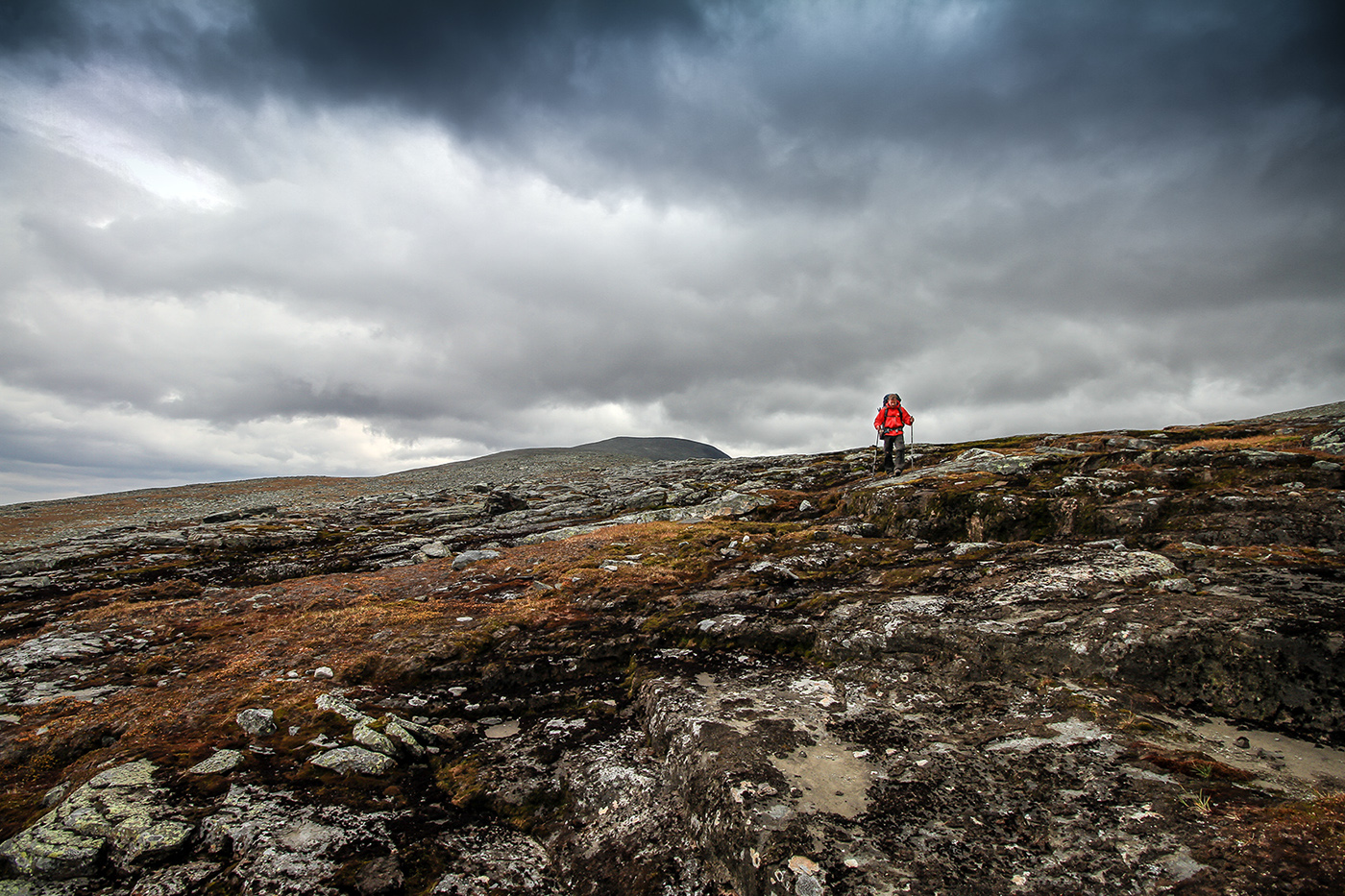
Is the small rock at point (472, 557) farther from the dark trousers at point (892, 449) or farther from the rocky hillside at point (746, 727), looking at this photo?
the dark trousers at point (892, 449)

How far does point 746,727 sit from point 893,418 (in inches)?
1150

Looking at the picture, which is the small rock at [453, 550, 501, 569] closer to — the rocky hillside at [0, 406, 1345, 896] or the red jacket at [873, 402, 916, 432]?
the rocky hillside at [0, 406, 1345, 896]

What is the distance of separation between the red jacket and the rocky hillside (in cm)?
1613

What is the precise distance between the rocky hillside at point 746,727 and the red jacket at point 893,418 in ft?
52.9

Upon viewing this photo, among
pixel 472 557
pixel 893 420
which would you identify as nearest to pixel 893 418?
pixel 893 420

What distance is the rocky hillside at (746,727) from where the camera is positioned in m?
5.64

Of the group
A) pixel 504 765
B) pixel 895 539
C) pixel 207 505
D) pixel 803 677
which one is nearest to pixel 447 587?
pixel 504 765

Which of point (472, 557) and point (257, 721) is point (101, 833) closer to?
point (257, 721)

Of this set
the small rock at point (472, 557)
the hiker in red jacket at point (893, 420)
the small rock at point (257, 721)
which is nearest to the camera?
the small rock at point (257, 721)

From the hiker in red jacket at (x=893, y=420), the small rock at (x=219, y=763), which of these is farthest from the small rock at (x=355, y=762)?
the hiker in red jacket at (x=893, y=420)

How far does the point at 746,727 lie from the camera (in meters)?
8.06

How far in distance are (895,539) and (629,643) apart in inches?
405

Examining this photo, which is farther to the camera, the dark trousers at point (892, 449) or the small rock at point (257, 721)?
the dark trousers at point (892, 449)

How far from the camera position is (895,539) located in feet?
58.8
